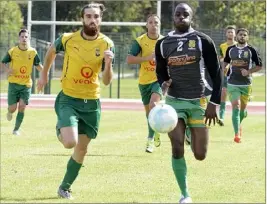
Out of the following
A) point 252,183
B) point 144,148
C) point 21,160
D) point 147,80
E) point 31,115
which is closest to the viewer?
Result: point 252,183

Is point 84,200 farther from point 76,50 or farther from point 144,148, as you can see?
point 144,148

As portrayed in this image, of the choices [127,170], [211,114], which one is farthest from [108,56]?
[127,170]

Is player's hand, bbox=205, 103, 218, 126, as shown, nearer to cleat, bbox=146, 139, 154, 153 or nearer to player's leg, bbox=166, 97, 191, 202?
player's leg, bbox=166, 97, 191, 202

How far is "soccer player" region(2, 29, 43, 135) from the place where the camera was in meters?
18.4

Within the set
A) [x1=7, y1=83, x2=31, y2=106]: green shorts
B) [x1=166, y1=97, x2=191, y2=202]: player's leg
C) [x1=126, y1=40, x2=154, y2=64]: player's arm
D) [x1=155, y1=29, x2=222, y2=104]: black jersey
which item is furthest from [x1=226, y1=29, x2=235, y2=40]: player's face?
[x1=166, y1=97, x2=191, y2=202]: player's leg

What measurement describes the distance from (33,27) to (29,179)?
24817 millimetres

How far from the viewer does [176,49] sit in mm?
9523

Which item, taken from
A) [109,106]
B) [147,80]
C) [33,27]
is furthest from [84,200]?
[33,27]

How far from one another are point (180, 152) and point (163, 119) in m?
0.53

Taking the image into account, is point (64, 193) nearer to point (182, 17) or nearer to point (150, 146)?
point (182, 17)

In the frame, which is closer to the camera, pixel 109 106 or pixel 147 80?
pixel 147 80

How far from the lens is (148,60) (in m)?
14.1

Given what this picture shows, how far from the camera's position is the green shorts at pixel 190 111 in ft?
31.5

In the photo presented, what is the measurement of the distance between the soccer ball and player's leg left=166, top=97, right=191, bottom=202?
0.89ft
